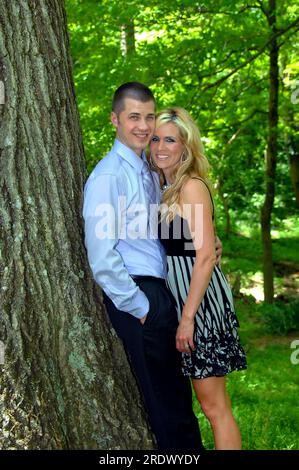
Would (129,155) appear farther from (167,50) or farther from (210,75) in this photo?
(167,50)

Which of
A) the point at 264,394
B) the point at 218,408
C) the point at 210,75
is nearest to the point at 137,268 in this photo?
the point at 218,408

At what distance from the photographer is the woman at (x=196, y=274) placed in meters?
3.37

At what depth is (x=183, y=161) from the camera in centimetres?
357

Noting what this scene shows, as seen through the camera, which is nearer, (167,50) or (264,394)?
(264,394)

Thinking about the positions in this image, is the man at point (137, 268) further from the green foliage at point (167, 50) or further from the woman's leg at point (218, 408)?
the green foliage at point (167, 50)

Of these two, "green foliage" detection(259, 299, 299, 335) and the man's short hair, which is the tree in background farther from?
the man's short hair

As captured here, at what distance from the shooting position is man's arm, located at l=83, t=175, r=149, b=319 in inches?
120

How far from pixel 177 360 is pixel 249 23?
22.1 feet

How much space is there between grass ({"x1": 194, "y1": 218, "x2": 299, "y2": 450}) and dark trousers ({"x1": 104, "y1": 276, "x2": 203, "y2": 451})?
4.21 feet

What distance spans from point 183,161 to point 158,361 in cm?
118

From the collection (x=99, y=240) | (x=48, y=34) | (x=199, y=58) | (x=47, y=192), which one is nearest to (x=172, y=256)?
(x=99, y=240)

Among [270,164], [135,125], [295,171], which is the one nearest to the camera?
[135,125]

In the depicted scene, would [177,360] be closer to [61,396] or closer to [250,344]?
[61,396]

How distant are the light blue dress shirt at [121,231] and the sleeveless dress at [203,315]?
0.08 meters
